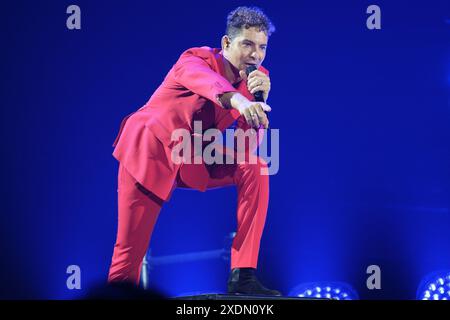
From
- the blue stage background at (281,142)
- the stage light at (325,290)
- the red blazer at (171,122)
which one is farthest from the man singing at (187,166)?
the stage light at (325,290)

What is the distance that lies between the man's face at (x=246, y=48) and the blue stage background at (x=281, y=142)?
0.15 meters

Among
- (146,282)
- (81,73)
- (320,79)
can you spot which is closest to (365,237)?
(320,79)

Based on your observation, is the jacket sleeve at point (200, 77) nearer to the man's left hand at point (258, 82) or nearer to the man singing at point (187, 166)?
the man singing at point (187, 166)

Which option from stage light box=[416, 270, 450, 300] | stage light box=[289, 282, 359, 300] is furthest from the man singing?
stage light box=[416, 270, 450, 300]

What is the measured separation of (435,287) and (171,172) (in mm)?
1530

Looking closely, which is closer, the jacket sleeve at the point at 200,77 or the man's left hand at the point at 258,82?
the jacket sleeve at the point at 200,77

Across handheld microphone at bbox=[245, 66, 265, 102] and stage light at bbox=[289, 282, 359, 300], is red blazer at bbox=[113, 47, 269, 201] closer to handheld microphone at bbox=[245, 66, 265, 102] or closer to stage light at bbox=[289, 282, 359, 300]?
handheld microphone at bbox=[245, 66, 265, 102]

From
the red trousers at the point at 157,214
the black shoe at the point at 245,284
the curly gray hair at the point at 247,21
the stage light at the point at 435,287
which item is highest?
the curly gray hair at the point at 247,21

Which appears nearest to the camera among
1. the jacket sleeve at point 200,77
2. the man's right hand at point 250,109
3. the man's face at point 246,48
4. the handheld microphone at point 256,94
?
the man's right hand at point 250,109

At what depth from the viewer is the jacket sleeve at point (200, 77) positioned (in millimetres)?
3381

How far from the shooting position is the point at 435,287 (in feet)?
12.7

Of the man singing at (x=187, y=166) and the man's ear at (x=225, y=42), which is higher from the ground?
the man's ear at (x=225, y=42)

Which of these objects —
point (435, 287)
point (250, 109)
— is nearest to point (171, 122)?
point (250, 109)

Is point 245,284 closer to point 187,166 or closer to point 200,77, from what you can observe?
point 187,166
